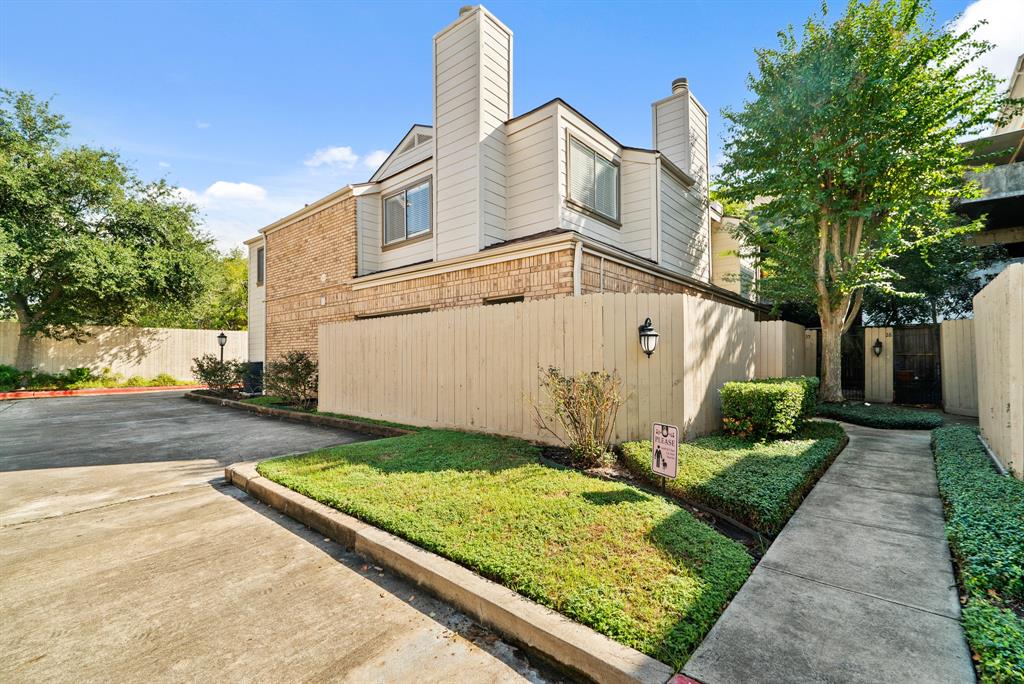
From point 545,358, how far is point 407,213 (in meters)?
7.00

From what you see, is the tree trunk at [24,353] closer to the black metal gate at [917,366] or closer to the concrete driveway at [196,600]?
the concrete driveway at [196,600]

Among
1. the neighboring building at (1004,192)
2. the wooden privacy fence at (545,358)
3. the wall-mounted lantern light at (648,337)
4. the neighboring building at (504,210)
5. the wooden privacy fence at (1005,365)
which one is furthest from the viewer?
the neighboring building at (1004,192)

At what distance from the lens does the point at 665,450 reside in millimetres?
4051

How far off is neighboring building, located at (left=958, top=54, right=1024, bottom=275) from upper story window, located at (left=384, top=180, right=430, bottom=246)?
15.5 meters

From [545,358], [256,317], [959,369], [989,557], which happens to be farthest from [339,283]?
[959,369]

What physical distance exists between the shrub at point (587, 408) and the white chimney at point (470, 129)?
186 inches

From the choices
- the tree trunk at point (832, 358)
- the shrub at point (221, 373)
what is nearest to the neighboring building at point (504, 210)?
the tree trunk at point (832, 358)

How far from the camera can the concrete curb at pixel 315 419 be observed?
774cm

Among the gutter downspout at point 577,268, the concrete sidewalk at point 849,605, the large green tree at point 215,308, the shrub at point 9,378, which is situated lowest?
the concrete sidewalk at point 849,605

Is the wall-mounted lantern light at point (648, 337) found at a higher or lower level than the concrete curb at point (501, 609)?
higher

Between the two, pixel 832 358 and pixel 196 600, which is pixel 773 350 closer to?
pixel 832 358

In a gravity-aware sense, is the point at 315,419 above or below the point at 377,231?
below

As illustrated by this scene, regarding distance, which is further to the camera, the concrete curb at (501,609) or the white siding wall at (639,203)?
the white siding wall at (639,203)

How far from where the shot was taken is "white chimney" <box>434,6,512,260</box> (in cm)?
923
